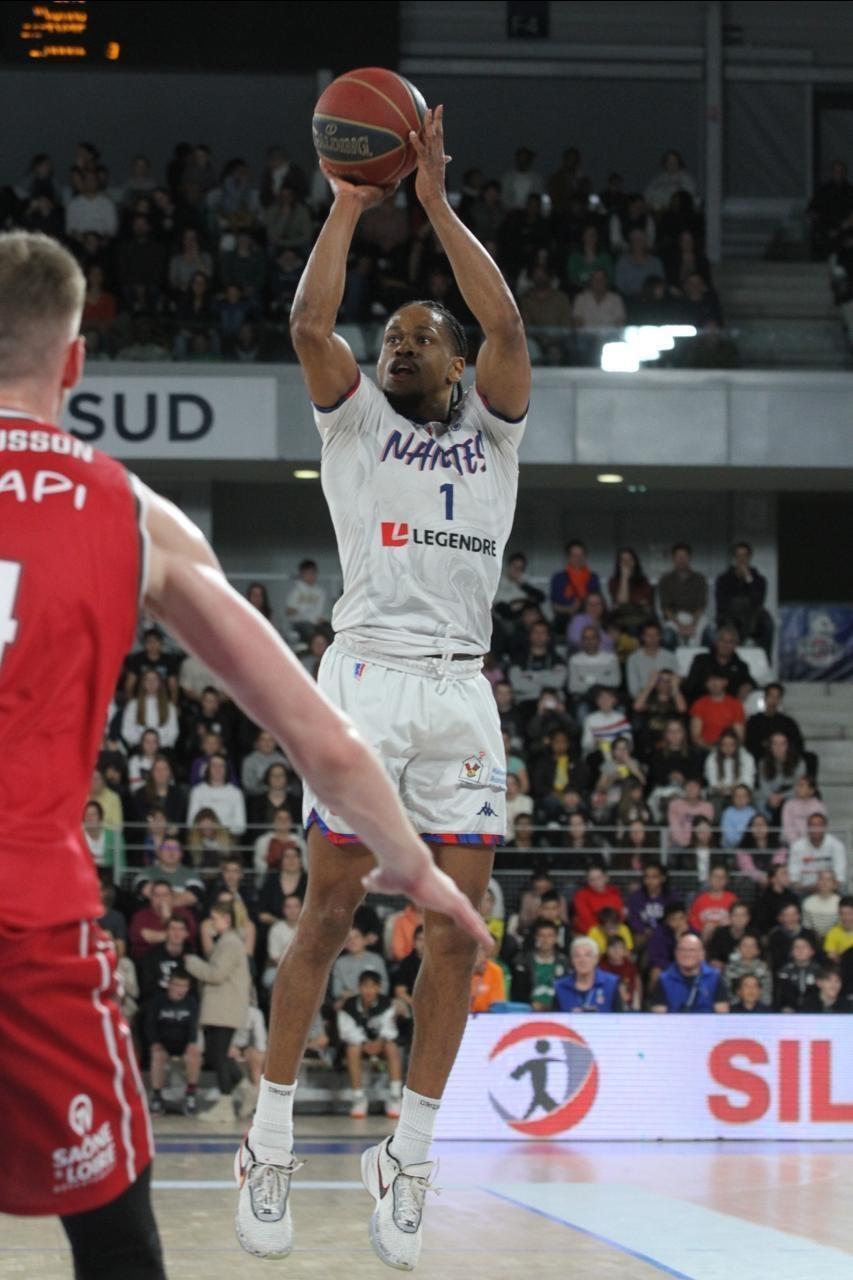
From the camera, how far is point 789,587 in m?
25.8

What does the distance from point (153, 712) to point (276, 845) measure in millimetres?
2691

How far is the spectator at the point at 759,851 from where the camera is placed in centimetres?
1552

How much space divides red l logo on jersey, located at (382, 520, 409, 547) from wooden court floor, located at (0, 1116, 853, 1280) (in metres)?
2.39

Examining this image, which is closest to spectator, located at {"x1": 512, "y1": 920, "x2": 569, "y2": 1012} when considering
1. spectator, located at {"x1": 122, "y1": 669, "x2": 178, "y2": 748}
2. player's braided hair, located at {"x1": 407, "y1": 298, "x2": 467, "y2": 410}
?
spectator, located at {"x1": 122, "y1": 669, "x2": 178, "y2": 748}

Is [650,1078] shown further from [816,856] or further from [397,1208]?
[397,1208]

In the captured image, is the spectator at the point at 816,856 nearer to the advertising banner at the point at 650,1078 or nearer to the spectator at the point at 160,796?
the advertising banner at the point at 650,1078

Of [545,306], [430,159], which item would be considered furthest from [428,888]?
[545,306]

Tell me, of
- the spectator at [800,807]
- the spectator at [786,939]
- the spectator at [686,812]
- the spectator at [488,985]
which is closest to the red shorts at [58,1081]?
the spectator at [488,985]

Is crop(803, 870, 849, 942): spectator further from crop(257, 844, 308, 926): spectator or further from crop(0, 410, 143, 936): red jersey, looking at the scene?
crop(0, 410, 143, 936): red jersey

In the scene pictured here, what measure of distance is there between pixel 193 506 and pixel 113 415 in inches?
129

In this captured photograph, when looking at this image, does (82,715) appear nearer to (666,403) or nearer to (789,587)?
(666,403)

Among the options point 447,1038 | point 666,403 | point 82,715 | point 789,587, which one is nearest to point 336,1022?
point 447,1038

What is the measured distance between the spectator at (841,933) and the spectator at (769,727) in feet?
11.2

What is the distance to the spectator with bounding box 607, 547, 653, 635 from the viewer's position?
66.1 feet
